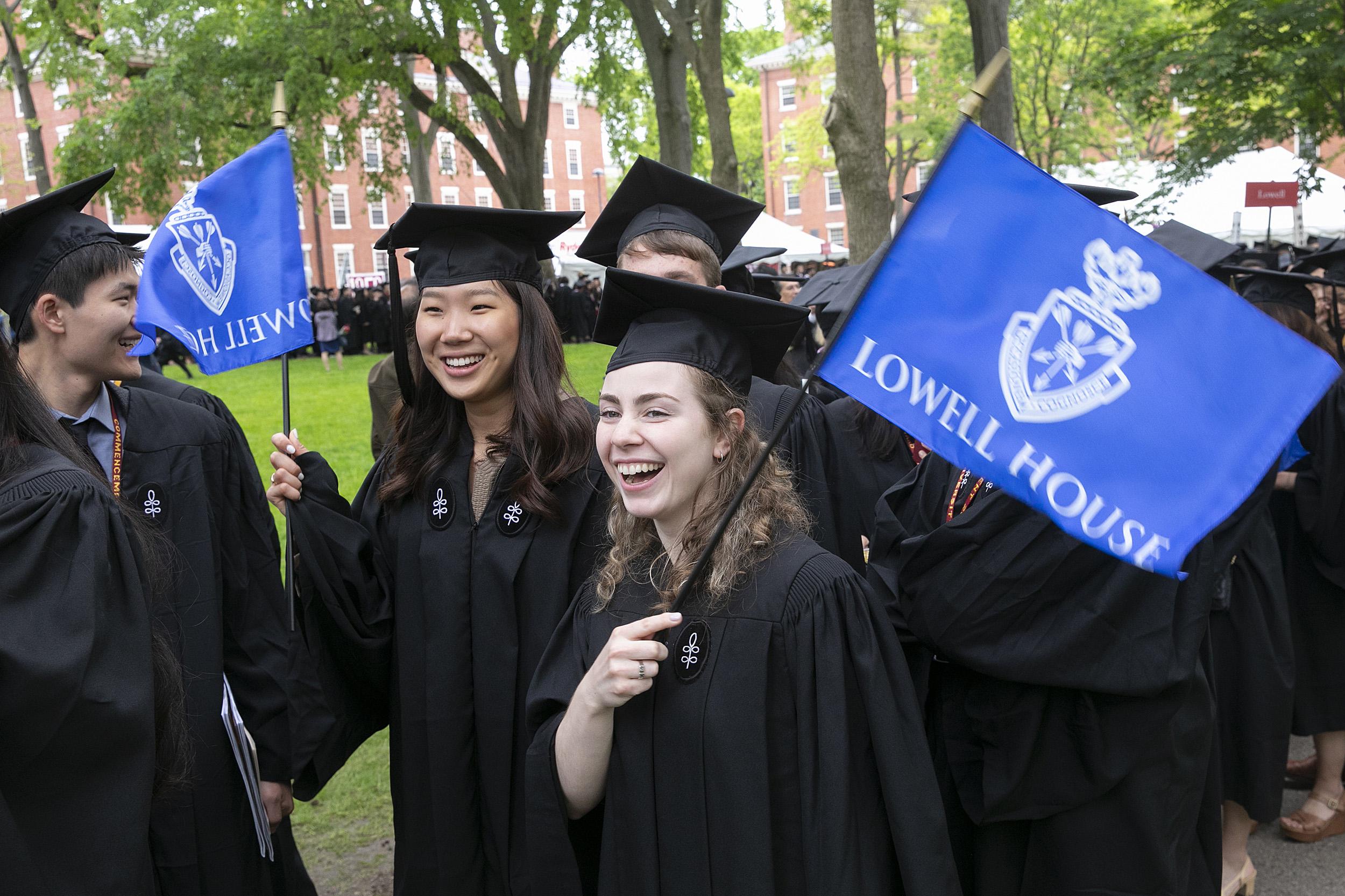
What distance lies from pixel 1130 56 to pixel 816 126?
36.4 metres

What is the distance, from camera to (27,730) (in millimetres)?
1943

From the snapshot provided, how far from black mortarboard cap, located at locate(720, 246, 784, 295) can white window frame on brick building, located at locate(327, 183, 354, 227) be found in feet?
168

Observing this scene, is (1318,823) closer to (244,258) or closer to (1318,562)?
(1318,562)

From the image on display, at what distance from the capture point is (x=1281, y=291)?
14.8 feet

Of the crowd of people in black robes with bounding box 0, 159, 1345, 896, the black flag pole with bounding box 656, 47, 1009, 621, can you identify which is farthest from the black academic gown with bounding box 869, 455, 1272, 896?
the black flag pole with bounding box 656, 47, 1009, 621

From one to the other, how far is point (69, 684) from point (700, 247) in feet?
7.99

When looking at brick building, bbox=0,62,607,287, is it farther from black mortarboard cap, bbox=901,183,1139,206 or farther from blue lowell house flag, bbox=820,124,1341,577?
Answer: blue lowell house flag, bbox=820,124,1341,577

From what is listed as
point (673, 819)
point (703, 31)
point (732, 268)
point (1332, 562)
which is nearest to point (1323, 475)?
point (1332, 562)

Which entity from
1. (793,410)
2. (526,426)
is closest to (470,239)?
(526,426)

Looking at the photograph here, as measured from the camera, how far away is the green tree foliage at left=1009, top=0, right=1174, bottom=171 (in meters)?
26.1

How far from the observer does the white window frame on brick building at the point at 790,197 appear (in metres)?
61.6

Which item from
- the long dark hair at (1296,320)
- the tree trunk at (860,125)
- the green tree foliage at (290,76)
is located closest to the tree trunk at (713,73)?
the tree trunk at (860,125)

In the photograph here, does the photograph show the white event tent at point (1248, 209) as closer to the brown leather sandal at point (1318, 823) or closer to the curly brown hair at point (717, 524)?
the brown leather sandal at point (1318, 823)

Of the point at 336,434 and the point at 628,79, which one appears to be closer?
the point at 336,434
